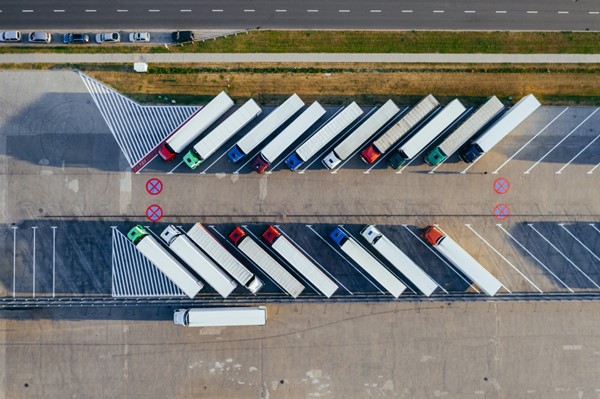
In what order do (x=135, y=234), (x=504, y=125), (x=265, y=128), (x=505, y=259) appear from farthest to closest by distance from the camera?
(x=505, y=259), (x=504, y=125), (x=265, y=128), (x=135, y=234)

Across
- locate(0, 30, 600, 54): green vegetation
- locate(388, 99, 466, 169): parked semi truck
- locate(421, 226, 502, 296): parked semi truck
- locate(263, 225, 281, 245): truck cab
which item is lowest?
locate(421, 226, 502, 296): parked semi truck

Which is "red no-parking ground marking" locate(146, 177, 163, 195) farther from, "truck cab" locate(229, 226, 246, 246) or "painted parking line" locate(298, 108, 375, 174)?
"painted parking line" locate(298, 108, 375, 174)

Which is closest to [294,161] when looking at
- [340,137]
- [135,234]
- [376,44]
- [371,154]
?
[340,137]

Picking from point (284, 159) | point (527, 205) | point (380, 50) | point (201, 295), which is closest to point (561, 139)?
point (527, 205)

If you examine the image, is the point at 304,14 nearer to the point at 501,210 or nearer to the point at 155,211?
the point at 155,211

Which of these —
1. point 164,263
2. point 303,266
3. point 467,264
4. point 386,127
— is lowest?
point 467,264

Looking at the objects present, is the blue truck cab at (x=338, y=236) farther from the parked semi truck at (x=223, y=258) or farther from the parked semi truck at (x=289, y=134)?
the parked semi truck at (x=289, y=134)

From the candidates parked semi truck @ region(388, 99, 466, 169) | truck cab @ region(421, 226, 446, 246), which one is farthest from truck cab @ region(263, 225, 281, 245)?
truck cab @ region(421, 226, 446, 246)

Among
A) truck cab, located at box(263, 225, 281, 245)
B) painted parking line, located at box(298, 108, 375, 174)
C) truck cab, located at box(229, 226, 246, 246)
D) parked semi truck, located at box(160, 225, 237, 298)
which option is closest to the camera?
parked semi truck, located at box(160, 225, 237, 298)
